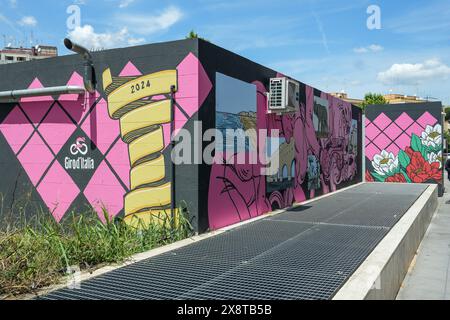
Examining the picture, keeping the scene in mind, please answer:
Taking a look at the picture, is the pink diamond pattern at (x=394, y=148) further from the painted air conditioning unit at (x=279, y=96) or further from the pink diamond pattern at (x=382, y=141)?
the painted air conditioning unit at (x=279, y=96)

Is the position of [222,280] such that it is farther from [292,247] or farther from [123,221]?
[123,221]

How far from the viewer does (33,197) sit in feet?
27.7

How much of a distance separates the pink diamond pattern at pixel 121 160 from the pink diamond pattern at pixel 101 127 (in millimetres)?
141

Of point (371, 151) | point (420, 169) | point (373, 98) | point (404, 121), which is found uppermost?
point (373, 98)

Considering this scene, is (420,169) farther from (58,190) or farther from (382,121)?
(58,190)

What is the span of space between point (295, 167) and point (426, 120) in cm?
942

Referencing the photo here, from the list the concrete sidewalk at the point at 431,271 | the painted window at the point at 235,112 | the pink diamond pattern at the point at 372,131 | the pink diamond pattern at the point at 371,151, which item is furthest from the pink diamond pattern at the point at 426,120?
the painted window at the point at 235,112

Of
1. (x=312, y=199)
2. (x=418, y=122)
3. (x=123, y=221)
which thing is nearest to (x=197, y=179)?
(x=123, y=221)

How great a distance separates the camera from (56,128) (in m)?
8.14

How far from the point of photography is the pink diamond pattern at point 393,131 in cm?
1805

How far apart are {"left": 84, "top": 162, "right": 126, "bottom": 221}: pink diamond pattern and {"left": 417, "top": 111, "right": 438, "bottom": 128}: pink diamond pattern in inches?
559

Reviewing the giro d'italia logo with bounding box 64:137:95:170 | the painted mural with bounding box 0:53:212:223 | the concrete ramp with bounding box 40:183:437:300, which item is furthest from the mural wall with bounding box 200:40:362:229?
the giro d'italia logo with bounding box 64:137:95:170

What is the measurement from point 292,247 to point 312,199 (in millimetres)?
6052

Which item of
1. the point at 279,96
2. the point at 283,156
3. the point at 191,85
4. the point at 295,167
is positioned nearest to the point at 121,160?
the point at 191,85
